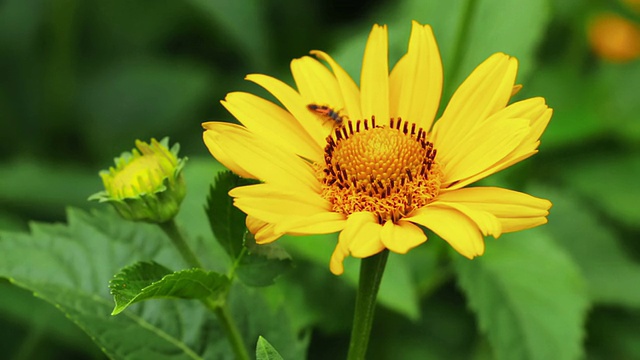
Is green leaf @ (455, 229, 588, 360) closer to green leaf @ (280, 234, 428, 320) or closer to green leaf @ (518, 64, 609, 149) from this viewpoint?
green leaf @ (280, 234, 428, 320)

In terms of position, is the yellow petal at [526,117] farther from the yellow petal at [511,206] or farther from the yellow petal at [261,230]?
the yellow petal at [261,230]

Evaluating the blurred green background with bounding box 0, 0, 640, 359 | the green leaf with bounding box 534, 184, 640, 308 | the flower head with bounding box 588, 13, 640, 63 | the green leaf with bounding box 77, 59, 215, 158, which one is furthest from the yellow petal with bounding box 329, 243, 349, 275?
the flower head with bounding box 588, 13, 640, 63

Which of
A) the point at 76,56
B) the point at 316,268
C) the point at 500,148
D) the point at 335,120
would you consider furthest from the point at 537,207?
the point at 76,56

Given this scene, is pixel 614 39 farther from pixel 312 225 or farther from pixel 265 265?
pixel 312 225

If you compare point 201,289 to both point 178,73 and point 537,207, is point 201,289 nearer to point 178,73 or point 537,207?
point 537,207

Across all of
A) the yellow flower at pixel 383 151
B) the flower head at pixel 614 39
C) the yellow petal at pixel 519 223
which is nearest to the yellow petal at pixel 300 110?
the yellow flower at pixel 383 151
